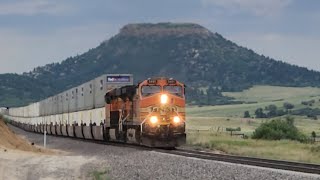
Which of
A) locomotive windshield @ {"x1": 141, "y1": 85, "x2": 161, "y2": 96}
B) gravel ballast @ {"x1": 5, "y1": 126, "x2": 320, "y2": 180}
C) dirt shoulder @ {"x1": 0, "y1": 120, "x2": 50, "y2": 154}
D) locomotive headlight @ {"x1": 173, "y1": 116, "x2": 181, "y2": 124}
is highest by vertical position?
locomotive windshield @ {"x1": 141, "y1": 85, "x2": 161, "y2": 96}

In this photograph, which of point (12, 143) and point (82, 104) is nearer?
point (12, 143)

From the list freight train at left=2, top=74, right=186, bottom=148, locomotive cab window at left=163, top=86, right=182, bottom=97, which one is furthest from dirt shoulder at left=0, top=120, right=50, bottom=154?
locomotive cab window at left=163, top=86, right=182, bottom=97

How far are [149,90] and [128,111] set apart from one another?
305 centimetres

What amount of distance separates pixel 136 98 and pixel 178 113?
8.51 feet

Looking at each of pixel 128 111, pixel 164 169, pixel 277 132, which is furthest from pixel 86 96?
pixel 164 169

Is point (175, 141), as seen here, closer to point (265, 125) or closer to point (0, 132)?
point (0, 132)

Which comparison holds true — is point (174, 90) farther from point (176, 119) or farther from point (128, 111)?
point (128, 111)

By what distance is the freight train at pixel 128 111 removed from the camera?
34594mm

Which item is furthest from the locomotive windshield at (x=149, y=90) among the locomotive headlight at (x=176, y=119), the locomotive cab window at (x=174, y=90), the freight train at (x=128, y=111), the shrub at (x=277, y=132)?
the shrub at (x=277, y=132)

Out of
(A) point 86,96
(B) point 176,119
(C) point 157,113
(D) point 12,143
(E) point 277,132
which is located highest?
(A) point 86,96

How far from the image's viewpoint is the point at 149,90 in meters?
35.4

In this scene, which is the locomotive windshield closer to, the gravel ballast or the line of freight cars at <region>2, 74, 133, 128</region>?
the gravel ballast

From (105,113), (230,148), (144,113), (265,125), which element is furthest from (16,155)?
(265,125)

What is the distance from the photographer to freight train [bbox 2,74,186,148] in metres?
34.6
